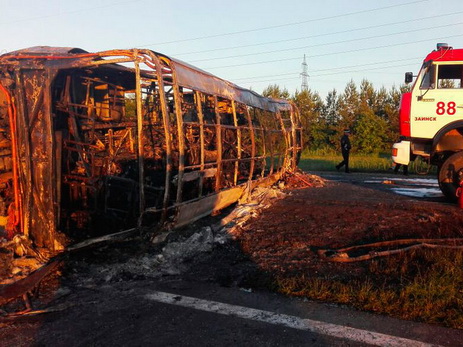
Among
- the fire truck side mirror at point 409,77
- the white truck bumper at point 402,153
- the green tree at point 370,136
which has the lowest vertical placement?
the white truck bumper at point 402,153

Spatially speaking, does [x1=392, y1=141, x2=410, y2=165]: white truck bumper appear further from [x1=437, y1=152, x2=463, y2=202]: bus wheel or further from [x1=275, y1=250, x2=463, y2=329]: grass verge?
[x1=275, y1=250, x2=463, y2=329]: grass verge

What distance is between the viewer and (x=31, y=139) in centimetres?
564

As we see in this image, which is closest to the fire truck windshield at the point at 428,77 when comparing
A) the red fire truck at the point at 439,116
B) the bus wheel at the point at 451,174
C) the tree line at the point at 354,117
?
the red fire truck at the point at 439,116

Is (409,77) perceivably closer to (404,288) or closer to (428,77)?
(428,77)

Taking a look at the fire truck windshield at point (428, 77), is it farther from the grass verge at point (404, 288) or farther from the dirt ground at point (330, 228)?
the grass verge at point (404, 288)

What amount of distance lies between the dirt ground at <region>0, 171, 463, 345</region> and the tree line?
75.3 feet

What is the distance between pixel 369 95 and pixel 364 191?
27740 mm

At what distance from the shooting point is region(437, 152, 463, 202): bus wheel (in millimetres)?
8641

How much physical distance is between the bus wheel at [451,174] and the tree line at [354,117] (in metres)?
22.1

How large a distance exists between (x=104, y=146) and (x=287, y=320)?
5.48 meters

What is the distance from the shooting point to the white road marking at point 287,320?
3.30 metres

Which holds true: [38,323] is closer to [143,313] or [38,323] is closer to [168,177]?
[143,313]

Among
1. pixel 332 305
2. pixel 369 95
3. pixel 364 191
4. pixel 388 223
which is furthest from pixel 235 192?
pixel 369 95

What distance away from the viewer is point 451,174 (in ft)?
28.7
